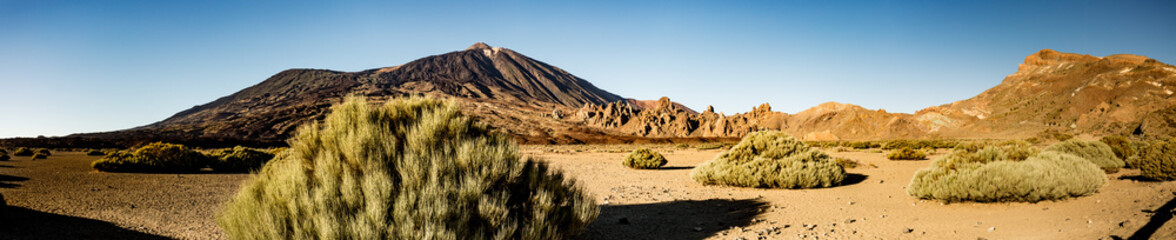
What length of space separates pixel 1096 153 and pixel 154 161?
29866mm

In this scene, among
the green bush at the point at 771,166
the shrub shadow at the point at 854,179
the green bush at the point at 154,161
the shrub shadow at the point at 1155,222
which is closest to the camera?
the shrub shadow at the point at 1155,222

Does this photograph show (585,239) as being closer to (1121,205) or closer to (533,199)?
(533,199)

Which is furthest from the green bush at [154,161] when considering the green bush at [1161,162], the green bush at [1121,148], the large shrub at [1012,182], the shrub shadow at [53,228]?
the green bush at [1121,148]

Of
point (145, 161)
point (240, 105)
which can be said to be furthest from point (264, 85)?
point (145, 161)

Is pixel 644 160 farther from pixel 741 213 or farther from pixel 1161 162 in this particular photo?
pixel 1161 162

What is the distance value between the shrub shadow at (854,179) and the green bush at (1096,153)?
5.38 meters

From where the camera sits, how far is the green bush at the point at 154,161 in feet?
46.1

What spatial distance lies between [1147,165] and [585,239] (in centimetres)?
1286

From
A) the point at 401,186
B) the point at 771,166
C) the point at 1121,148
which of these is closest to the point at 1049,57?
the point at 1121,148

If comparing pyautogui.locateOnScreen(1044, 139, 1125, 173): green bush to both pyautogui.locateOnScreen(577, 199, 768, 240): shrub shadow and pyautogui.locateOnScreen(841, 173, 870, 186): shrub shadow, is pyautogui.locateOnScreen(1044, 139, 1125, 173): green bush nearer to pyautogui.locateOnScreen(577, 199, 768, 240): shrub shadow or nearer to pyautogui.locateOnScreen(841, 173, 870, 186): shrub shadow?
pyautogui.locateOnScreen(841, 173, 870, 186): shrub shadow

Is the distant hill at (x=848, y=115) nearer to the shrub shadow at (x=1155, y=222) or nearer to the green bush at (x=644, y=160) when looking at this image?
the shrub shadow at (x=1155, y=222)

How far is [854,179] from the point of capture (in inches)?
A: 531

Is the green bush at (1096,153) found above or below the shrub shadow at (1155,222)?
above

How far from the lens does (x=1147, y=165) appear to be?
32.0 feet
